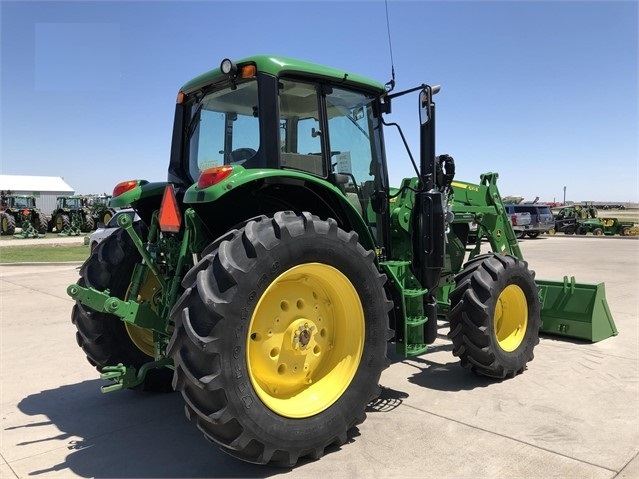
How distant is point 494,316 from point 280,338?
8.00ft

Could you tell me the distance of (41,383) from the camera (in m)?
4.94

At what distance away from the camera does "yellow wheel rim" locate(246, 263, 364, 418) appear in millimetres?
3303

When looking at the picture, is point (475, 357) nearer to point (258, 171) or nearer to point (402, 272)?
point (402, 272)

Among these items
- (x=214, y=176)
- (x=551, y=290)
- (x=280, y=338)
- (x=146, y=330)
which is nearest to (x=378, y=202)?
(x=280, y=338)

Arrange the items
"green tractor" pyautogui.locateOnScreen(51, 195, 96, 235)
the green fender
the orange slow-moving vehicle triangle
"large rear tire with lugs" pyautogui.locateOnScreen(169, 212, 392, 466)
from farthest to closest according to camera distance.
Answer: "green tractor" pyautogui.locateOnScreen(51, 195, 96, 235)
the orange slow-moving vehicle triangle
the green fender
"large rear tire with lugs" pyautogui.locateOnScreen(169, 212, 392, 466)

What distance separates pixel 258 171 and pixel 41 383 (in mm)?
3361

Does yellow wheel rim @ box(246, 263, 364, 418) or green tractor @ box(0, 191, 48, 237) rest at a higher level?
green tractor @ box(0, 191, 48, 237)

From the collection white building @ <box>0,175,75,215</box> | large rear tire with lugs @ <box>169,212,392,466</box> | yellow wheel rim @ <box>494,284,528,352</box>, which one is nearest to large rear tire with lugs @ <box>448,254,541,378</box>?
yellow wheel rim @ <box>494,284,528,352</box>

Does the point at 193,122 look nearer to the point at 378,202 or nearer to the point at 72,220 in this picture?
the point at 378,202

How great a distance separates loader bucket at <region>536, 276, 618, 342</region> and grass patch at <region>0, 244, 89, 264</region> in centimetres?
1416

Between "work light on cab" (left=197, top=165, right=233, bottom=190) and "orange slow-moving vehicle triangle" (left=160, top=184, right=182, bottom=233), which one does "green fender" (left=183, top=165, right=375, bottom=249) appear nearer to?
"work light on cab" (left=197, top=165, right=233, bottom=190)

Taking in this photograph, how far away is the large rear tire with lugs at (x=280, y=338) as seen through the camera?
2842 mm

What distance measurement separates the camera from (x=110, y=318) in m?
4.16

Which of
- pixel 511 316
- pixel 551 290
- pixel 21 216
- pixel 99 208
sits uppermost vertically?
pixel 99 208
